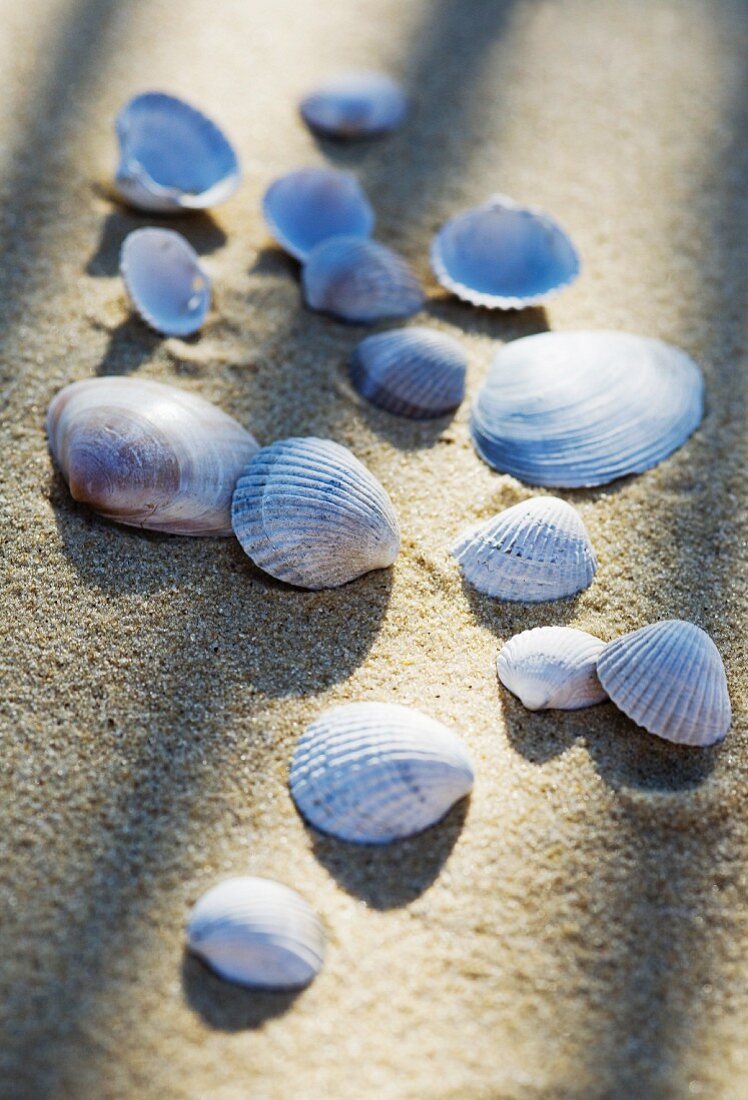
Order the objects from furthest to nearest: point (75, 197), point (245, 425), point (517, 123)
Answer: point (517, 123) → point (75, 197) → point (245, 425)

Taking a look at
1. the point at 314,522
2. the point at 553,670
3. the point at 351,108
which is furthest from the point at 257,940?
the point at 351,108

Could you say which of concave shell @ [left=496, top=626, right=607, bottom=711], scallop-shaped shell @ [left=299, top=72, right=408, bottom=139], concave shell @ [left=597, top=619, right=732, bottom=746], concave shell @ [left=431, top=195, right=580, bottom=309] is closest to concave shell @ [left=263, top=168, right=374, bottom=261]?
concave shell @ [left=431, top=195, right=580, bottom=309]

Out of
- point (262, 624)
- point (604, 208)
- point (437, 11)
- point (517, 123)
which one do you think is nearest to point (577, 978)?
point (262, 624)

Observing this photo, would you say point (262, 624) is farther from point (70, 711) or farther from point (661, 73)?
point (661, 73)

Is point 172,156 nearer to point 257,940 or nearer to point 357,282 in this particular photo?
point 357,282

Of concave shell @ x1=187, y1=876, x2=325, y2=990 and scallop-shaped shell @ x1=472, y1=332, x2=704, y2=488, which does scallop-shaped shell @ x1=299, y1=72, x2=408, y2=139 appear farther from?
concave shell @ x1=187, y1=876, x2=325, y2=990

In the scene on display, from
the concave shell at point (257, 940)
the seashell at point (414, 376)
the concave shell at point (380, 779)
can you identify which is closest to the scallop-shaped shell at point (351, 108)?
the seashell at point (414, 376)

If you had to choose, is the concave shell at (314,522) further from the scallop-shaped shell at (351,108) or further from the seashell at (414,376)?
the scallop-shaped shell at (351,108)

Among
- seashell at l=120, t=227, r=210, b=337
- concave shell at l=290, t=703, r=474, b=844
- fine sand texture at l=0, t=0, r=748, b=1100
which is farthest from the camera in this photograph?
seashell at l=120, t=227, r=210, b=337
